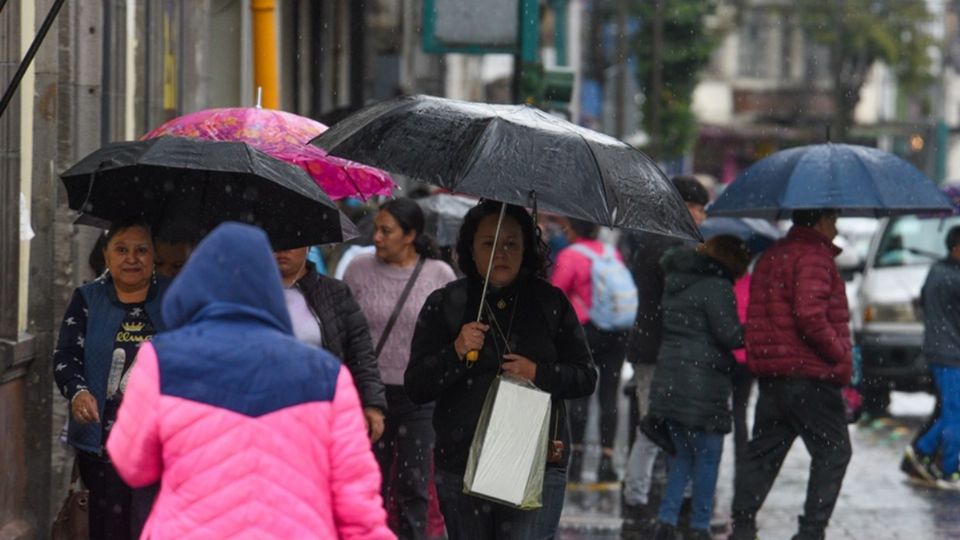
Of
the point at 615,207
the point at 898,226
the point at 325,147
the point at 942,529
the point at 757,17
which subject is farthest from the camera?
the point at 757,17

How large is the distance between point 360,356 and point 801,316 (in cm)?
274

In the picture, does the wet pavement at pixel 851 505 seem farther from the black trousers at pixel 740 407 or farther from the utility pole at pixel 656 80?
the utility pole at pixel 656 80

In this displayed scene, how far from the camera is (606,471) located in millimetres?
12562

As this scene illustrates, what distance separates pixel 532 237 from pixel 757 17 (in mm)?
62573

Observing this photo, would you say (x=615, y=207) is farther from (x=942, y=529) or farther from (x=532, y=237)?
(x=942, y=529)

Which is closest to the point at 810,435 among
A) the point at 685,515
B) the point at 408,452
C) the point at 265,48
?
the point at 685,515

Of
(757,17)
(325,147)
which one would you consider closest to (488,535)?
(325,147)

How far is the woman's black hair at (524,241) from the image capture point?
6.72 metres

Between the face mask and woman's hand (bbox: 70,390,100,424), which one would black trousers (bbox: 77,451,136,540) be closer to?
woman's hand (bbox: 70,390,100,424)

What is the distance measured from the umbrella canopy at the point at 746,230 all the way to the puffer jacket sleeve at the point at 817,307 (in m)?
0.69

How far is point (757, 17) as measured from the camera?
223ft

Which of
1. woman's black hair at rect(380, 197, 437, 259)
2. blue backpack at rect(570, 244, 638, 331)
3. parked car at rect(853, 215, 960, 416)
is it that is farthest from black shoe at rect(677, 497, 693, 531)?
parked car at rect(853, 215, 960, 416)

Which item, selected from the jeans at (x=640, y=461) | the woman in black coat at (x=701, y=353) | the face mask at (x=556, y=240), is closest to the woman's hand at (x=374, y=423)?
the woman in black coat at (x=701, y=353)

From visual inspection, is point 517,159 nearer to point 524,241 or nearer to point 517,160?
point 517,160
